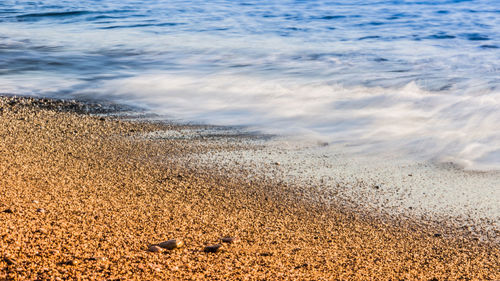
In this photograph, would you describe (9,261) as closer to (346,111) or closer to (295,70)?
(346,111)

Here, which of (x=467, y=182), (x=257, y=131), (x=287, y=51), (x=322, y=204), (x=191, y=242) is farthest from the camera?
(x=287, y=51)

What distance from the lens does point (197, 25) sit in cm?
1277

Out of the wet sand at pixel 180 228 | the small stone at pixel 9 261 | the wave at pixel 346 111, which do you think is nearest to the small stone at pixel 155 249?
the wet sand at pixel 180 228

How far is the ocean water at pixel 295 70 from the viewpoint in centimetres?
473

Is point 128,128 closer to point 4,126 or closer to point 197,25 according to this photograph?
point 4,126

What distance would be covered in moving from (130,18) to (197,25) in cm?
258

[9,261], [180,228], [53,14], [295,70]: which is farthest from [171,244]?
[53,14]

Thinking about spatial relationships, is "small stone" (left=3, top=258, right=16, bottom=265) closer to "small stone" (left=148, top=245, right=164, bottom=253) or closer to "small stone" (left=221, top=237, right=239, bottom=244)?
"small stone" (left=148, top=245, right=164, bottom=253)

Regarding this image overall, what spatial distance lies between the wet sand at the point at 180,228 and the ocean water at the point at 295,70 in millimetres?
1264

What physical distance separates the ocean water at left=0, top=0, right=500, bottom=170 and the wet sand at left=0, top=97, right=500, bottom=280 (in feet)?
4.15

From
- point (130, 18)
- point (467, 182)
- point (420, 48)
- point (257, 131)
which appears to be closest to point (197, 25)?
point (130, 18)

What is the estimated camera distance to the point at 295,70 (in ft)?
25.0

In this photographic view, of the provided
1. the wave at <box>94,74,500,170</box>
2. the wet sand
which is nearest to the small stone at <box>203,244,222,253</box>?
the wet sand

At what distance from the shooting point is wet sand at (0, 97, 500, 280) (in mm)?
2057
